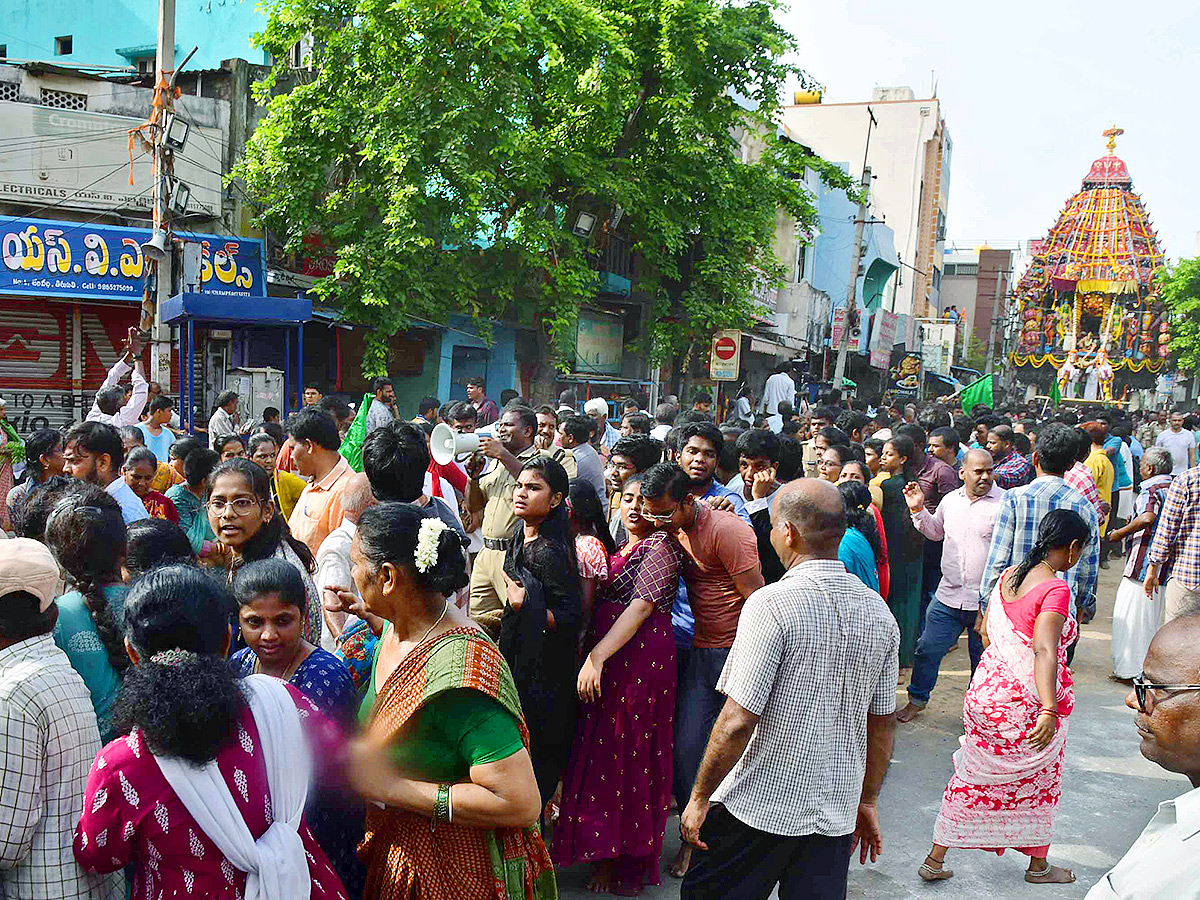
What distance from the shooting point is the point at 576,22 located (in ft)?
45.7

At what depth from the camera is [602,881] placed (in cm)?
402

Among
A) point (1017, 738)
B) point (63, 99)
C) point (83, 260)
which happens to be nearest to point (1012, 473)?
point (1017, 738)

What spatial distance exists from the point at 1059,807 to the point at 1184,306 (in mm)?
40499

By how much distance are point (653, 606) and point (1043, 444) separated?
A: 293 centimetres

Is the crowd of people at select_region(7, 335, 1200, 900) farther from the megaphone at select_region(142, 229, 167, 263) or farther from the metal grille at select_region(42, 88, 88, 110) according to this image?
the metal grille at select_region(42, 88, 88, 110)

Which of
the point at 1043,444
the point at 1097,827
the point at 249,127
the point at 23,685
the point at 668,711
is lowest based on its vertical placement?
the point at 1097,827

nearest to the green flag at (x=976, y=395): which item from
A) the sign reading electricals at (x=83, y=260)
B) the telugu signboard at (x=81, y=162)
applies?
the sign reading electricals at (x=83, y=260)

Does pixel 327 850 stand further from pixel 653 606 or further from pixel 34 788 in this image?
pixel 653 606

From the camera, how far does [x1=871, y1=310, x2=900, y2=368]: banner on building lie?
31.8m

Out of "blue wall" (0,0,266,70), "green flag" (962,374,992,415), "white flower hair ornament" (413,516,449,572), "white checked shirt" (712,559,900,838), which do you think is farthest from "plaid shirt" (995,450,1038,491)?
"blue wall" (0,0,266,70)

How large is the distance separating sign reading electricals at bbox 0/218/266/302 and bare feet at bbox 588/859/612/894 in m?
10.6

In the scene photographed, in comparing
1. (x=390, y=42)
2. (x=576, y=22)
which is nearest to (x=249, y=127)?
(x=390, y=42)

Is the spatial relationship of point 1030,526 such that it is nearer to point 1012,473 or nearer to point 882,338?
point 1012,473

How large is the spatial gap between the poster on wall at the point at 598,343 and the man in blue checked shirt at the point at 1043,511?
14521 millimetres
